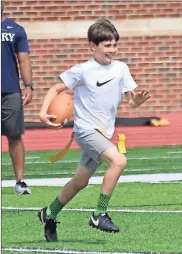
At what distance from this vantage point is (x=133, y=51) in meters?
21.1

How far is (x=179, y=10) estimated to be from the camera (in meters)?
21.2

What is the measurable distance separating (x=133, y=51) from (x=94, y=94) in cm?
1322

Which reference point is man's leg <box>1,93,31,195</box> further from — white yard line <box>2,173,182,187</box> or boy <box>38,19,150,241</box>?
boy <box>38,19,150,241</box>

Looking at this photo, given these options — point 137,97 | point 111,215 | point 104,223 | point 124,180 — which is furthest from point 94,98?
point 124,180

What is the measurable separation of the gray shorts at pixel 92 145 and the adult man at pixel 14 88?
3.16 m

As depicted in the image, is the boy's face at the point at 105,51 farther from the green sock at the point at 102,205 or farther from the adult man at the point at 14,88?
the adult man at the point at 14,88

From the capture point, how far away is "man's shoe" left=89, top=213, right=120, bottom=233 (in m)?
7.51

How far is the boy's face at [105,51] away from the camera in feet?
26.2

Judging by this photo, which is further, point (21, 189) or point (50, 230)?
point (21, 189)

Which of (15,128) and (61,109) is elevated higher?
(61,109)

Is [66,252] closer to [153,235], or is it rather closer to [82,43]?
[153,235]

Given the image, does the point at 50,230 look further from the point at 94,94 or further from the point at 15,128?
the point at 15,128

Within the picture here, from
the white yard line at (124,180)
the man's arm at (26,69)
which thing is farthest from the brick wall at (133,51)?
the man's arm at (26,69)

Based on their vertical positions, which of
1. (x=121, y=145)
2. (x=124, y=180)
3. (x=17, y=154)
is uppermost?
(x=121, y=145)
